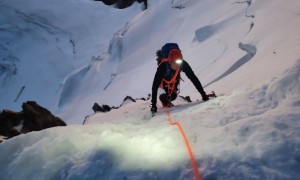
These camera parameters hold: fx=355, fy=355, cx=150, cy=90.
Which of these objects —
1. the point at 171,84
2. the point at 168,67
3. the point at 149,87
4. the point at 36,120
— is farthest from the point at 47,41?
the point at 168,67

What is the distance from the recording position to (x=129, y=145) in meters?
3.12

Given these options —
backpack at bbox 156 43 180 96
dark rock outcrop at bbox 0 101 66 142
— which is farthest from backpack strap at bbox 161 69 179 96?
dark rock outcrop at bbox 0 101 66 142

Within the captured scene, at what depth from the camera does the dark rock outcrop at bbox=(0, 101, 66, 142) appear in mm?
7570

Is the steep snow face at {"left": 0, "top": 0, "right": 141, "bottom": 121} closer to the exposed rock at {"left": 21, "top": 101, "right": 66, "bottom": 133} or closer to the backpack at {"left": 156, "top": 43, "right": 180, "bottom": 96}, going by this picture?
the exposed rock at {"left": 21, "top": 101, "right": 66, "bottom": 133}

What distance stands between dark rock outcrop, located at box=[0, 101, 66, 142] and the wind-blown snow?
1.15m

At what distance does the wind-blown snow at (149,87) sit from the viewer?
9.17 ft

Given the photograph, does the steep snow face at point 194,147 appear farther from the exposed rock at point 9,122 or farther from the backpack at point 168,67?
the exposed rock at point 9,122

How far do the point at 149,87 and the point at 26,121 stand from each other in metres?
6.68

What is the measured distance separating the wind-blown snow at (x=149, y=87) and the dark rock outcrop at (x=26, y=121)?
1148 mm

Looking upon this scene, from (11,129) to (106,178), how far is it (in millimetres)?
5347

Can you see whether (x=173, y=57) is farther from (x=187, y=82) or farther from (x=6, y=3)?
(x=6, y=3)

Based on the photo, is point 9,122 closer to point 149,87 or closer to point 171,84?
point 171,84

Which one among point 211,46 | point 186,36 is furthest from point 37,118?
point 186,36

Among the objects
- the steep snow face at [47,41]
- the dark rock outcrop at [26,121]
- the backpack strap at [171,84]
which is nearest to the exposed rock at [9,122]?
the dark rock outcrop at [26,121]
